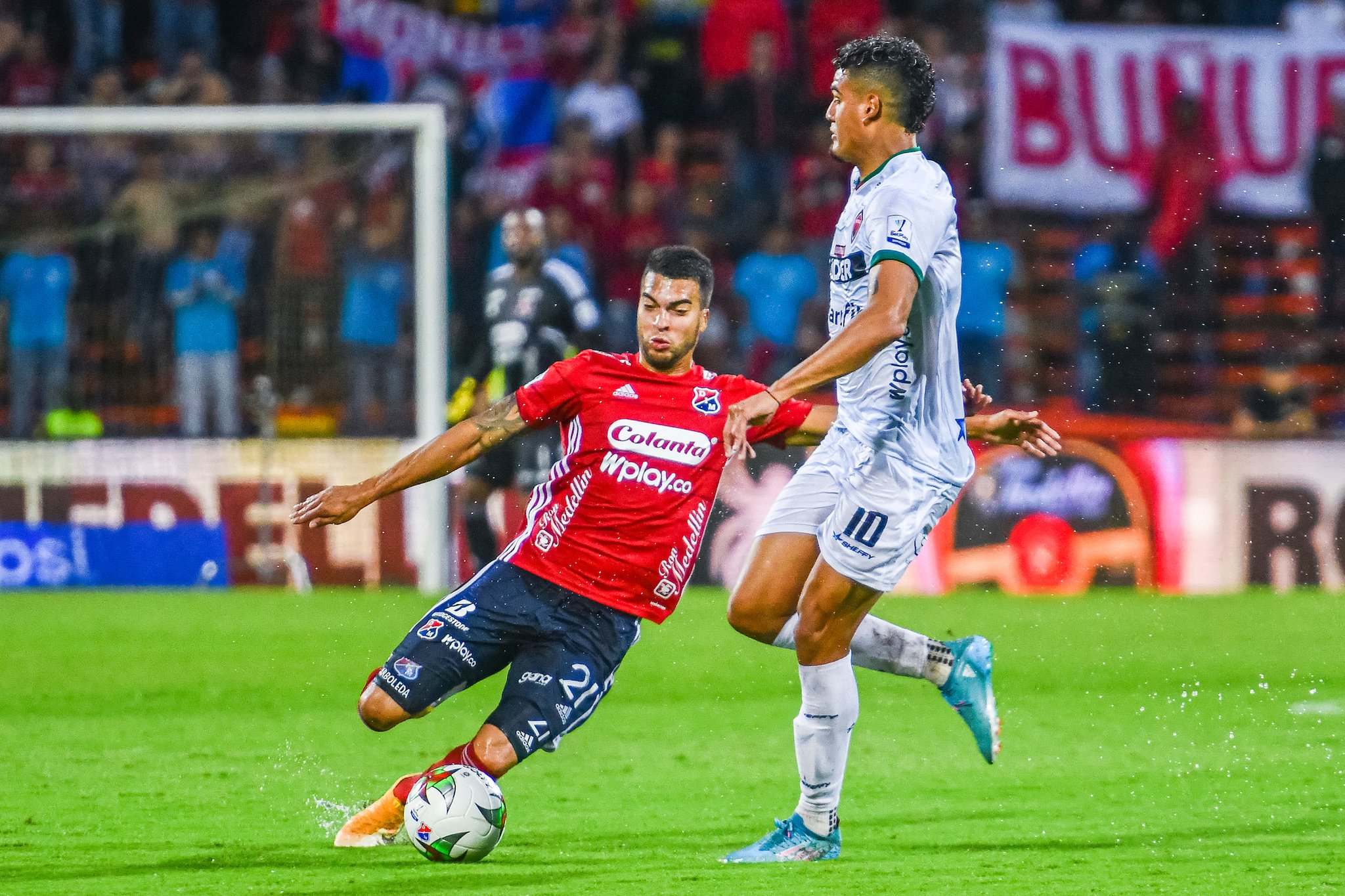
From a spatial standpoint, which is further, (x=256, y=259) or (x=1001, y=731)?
(x=256, y=259)

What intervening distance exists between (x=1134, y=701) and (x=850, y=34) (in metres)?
8.27

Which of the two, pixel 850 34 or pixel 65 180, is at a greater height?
pixel 850 34

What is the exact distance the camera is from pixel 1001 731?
7230 mm

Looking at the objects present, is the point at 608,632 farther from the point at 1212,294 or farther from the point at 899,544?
the point at 1212,294

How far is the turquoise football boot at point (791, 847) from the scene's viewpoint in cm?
486

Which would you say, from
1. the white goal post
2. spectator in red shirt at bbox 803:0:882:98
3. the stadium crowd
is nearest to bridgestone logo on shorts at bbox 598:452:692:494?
the white goal post

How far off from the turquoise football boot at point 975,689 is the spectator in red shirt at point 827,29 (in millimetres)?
10044

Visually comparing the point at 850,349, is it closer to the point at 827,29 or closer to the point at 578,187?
the point at 578,187

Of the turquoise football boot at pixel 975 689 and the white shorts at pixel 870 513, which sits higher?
the white shorts at pixel 870 513

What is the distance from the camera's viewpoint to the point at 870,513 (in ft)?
16.4

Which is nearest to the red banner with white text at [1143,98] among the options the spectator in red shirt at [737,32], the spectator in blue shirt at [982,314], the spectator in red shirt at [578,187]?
the spectator in blue shirt at [982,314]

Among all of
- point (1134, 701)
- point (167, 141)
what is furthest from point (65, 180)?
point (1134, 701)

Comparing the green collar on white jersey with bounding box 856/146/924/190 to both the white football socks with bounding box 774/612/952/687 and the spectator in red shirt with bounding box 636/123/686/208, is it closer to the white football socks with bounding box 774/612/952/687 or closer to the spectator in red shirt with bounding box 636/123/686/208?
the white football socks with bounding box 774/612/952/687

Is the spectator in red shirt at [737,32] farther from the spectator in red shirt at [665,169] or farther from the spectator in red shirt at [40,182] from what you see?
the spectator in red shirt at [40,182]
